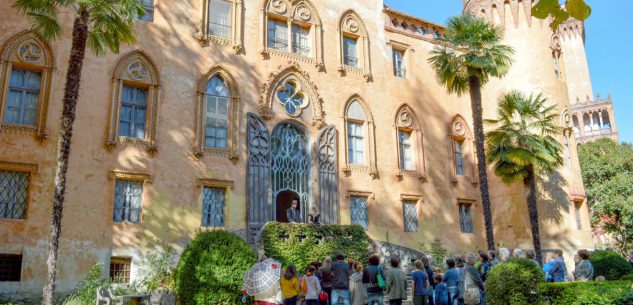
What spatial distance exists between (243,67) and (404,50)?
954 centimetres

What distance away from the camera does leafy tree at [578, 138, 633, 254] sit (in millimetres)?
33938

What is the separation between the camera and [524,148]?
2306 cm

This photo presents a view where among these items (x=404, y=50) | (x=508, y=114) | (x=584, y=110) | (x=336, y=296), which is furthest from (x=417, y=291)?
(x=584, y=110)

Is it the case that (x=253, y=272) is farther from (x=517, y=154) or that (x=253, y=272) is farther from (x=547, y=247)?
(x=547, y=247)

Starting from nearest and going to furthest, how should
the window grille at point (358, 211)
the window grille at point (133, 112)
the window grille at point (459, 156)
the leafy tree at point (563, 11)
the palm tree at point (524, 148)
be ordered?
1. the leafy tree at point (563, 11)
2. the window grille at point (133, 112)
3. the palm tree at point (524, 148)
4. the window grille at point (358, 211)
5. the window grille at point (459, 156)

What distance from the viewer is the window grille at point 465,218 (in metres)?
26.3

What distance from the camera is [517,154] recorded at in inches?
893

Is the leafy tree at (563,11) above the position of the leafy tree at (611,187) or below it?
below

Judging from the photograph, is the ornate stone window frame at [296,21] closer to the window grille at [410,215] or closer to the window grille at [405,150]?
the window grille at [405,150]

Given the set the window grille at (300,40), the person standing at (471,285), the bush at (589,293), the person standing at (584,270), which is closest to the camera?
the bush at (589,293)

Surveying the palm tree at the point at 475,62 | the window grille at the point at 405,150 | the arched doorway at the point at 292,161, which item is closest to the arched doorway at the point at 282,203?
the arched doorway at the point at 292,161

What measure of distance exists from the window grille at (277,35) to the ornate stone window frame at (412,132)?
6.43 m

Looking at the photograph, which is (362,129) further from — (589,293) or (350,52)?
(589,293)

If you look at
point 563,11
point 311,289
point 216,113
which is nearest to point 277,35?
point 216,113
